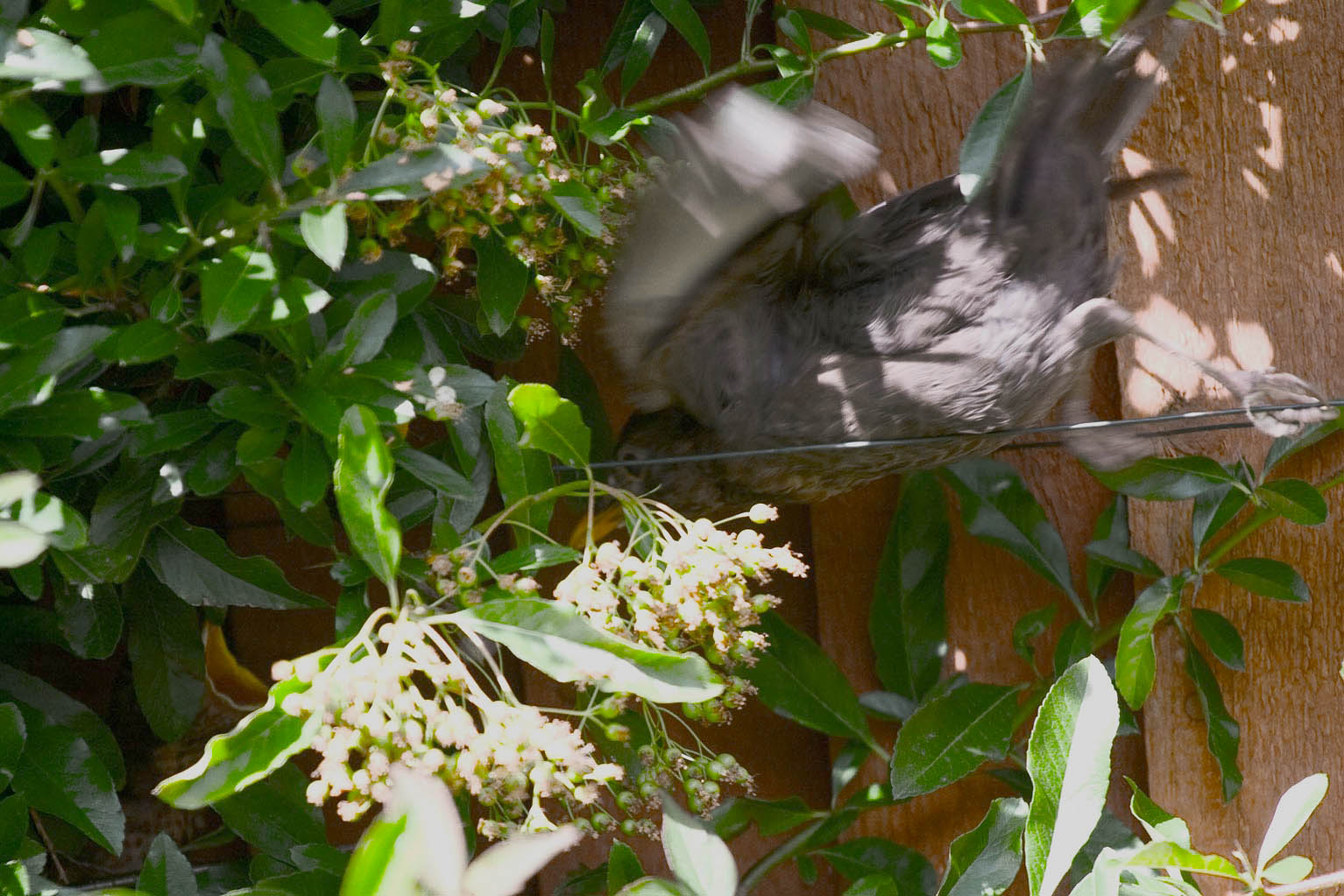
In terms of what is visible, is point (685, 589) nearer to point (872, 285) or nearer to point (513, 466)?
point (513, 466)

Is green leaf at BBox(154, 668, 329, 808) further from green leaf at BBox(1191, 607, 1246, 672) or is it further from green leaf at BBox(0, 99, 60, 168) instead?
green leaf at BBox(1191, 607, 1246, 672)

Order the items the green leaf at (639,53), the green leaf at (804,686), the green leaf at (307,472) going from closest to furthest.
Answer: the green leaf at (307,472) → the green leaf at (639,53) → the green leaf at (804,686)

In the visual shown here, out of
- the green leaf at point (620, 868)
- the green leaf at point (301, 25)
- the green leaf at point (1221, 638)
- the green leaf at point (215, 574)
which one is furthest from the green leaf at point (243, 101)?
the green leaf at point (1221, 638)

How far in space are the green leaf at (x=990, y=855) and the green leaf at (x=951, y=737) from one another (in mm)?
127

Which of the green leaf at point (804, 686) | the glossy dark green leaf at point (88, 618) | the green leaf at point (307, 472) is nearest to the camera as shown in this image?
the green leaf at point (307, 472)

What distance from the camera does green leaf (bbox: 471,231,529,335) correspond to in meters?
0.92

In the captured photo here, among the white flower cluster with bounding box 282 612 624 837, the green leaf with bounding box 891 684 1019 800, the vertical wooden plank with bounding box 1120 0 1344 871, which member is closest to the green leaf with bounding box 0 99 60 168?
the white flower cluster with bounding box 282 612 624 837

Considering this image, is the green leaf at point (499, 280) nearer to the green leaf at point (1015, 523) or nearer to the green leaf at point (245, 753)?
the green leaf at point (245, 753)

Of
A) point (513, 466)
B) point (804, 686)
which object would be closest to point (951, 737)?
point (804, 686)

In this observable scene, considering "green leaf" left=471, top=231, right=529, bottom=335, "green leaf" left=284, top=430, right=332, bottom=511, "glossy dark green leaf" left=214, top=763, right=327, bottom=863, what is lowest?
"glossy dark green leaf" left=214, top=763, right=327, bottom=863

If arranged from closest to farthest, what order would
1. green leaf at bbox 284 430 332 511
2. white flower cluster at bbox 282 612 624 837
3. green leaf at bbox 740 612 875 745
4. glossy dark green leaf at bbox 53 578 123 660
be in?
white flower cluster at bbox 282 612 624 837 → green leaf at bbox 284 430 332 511 → glossy dark green leaf at bbox 53 578 123 660 → green leaf at bbox 740 612 875 745

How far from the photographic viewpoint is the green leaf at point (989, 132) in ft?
2.72

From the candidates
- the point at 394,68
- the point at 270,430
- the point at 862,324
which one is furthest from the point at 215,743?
the point at 862,324

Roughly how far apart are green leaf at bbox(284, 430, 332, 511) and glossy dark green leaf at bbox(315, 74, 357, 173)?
193mm
